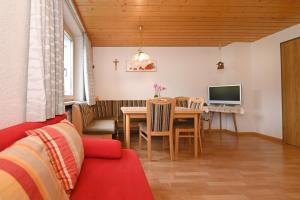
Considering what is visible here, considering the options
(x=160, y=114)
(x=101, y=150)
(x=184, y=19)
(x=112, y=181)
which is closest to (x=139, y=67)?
(x=184, y=19)

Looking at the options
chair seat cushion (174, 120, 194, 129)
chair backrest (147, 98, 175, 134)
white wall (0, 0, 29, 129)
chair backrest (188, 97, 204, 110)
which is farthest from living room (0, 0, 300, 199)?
chair backrest (188, 97, 204, 110)

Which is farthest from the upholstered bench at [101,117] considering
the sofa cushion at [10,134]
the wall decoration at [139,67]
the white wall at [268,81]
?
the white wall at [268,81]

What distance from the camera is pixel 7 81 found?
143 centimetres

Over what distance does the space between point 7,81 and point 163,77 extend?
4.54 m

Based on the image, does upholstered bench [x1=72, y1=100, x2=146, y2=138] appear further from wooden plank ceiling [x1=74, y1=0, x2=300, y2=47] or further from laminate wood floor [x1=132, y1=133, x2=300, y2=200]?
wooden plank ceiling [x1=74, y1=0, x2=300, y2=47]

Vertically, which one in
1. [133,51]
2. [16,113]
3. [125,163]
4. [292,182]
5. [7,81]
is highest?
[133,51]

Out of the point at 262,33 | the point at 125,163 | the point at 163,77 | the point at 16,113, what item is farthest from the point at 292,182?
the point at 163,77

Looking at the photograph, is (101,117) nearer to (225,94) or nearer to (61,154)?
(225,94)

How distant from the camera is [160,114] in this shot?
3111 millimetres

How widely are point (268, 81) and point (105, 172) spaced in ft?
14.9

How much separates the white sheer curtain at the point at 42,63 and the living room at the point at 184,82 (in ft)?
0.07

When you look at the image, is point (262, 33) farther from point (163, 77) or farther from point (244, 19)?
point (163, 77)

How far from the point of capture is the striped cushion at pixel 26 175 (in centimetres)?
60

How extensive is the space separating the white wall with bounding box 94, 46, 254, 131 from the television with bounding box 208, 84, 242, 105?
29 centimetres
